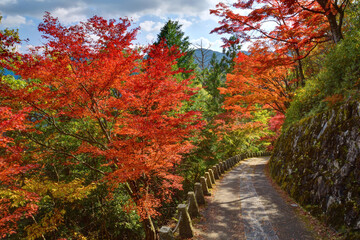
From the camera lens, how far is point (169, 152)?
236 inches

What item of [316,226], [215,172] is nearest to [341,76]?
[316,226]

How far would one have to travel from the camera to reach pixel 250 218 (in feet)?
20.9

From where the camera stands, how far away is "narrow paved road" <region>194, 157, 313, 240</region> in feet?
17.7

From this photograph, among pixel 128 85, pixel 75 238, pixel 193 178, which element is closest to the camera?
pixel 128 85

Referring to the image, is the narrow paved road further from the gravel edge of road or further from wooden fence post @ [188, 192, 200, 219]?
wooden fence post @ [188, 192, 200, 219]

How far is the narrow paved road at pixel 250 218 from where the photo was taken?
5383mm

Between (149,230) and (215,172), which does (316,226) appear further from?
(215,172)

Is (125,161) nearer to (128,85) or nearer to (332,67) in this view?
(128,85)

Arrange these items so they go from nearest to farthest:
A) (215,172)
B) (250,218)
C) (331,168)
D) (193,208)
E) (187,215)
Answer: (331,168) < (187,215) < (250,218) < (193,208) < (215,172)

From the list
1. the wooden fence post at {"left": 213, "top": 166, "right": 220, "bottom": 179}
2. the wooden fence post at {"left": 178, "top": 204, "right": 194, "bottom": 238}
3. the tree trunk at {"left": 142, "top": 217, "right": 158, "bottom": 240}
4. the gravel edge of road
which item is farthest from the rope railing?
the gravel edge of road

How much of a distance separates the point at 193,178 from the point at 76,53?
11.9 m

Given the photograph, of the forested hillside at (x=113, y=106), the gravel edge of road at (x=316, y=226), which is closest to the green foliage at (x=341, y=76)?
the forested hillside at (x=113, y=106)

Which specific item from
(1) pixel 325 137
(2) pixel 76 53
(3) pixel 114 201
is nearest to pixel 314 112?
(1) pixel 325 137

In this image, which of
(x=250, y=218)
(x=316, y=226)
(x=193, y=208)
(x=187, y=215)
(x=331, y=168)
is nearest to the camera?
(x=316, y=226)
